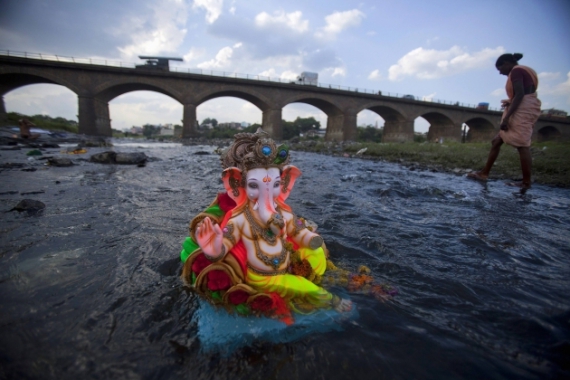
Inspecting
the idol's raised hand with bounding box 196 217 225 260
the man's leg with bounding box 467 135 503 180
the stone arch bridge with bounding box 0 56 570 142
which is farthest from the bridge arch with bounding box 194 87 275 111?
the idol's raised hand with bounding box 196 217 225 260

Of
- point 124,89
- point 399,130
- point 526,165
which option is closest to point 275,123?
point 124,89

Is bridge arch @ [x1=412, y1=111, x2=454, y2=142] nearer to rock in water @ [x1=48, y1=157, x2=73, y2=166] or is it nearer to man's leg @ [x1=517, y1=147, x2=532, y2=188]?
man's leg @ [x1=517, y1=147, x2=532, y2=188]

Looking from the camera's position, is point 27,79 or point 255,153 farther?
point 27,79

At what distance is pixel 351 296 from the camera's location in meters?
2.42

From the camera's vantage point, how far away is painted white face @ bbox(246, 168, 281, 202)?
8.03 feet

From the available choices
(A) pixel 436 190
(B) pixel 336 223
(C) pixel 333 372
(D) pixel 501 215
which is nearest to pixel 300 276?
(C) pixel 333 372

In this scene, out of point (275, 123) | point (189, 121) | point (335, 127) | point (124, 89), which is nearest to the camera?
point (124, 89)

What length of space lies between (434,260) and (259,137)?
249 centimetres

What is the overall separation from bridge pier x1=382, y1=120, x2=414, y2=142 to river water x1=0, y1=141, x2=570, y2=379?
4403 cm

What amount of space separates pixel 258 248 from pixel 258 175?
2.18ft

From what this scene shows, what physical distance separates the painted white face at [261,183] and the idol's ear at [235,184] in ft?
0.31

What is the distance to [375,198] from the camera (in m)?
6.29

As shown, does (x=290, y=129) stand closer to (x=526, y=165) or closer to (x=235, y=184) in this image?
(x=526, y=165)

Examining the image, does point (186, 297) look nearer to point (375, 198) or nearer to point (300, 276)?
point (300, 276)
